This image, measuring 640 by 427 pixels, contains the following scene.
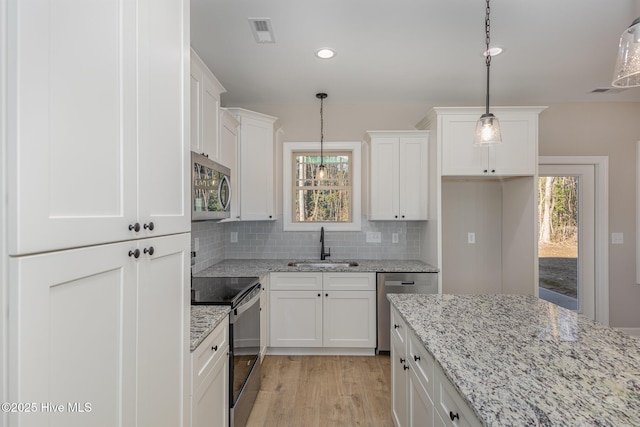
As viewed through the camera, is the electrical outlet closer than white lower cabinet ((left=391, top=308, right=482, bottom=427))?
No

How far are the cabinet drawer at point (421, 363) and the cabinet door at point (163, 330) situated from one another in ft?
3.25

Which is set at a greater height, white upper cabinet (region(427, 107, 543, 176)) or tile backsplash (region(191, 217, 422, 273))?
white upper cabinet (region(427, 107, 543, 176))

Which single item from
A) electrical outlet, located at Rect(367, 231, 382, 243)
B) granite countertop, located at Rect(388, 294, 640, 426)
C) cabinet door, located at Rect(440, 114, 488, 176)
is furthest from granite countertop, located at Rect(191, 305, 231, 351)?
cabinet door, located at Rect(440, 114, 488, 176)

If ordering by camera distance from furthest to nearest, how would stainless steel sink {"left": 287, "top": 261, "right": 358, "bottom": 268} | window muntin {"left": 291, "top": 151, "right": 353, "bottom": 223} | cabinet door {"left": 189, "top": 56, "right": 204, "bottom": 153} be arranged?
window muntin {"left": 291, "top": 151, "right": 353, "bottom": 223}
stainless steel sink {"left": 287, "top": 261, "right": 358, "bottom": 268}
cabinet door {"left": 189, "top": 56, "right": 204, "bottom": 153}

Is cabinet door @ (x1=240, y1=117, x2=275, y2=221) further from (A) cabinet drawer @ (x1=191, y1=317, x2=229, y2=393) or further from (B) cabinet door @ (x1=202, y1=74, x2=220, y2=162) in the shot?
(A) cabinet drawer @ (x1=191, y1=317, x2=229, y2=393)

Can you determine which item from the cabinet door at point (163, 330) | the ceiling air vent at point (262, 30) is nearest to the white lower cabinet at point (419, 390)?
the cabinet door at point (163, 330)

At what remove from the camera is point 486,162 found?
3232 millimetres

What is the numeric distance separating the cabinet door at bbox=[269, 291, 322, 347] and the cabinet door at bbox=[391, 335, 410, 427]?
1263mm

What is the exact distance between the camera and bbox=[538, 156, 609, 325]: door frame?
3.79 meters

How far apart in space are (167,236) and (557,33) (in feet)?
9.59

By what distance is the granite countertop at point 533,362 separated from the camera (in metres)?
0.87

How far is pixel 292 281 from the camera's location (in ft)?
10.9

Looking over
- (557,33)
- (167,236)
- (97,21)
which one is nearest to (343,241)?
(557,33)

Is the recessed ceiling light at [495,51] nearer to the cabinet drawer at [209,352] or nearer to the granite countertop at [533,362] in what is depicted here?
the granite countertop at [533,362]
